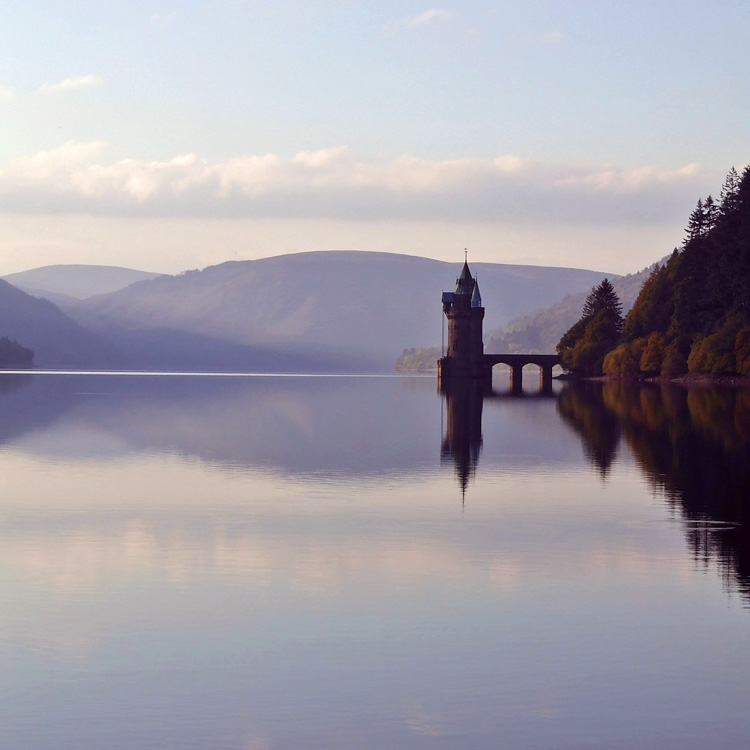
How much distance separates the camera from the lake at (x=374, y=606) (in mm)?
15406

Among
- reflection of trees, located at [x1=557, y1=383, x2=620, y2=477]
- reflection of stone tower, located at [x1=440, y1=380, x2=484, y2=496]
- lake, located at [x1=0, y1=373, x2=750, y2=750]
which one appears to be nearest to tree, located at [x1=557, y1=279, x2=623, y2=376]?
reflection of trees, located at [x1=557, y1=383, x2=620, y2=477]

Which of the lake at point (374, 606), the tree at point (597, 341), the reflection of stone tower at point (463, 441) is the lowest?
the lake at point (374, 606)

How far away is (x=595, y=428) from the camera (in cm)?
7169

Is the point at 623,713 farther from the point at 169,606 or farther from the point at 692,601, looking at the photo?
the point at 169,606

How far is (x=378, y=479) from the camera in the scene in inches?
1702

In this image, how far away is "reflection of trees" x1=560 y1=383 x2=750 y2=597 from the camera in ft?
93.8

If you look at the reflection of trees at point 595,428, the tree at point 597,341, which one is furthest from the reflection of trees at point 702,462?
the tree at point 597,341

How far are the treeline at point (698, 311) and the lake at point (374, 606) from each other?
98.5m

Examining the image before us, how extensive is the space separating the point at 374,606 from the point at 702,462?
29.2m

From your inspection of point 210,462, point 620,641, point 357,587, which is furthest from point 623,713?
point 210,462

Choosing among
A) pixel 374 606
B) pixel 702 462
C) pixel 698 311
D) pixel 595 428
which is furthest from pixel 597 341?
pixel 374 606

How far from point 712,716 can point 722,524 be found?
54.8 feet

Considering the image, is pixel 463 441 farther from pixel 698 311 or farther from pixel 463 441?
pixel 698 311

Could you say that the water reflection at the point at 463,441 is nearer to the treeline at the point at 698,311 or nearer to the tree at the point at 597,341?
the treeline at the point at 698,311
